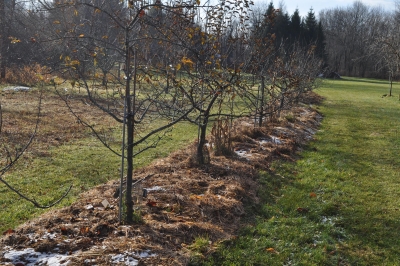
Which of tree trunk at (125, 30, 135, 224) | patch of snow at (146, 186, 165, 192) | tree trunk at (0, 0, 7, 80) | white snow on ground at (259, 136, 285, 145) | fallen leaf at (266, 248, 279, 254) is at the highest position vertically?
tree trunk at (0, 0, 7, 80)

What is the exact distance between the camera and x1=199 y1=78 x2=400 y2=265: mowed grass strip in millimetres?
3939

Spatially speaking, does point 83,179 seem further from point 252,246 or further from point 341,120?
point 341,120

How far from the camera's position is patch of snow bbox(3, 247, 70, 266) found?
3.31 metres

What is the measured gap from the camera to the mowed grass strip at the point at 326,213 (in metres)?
3.94

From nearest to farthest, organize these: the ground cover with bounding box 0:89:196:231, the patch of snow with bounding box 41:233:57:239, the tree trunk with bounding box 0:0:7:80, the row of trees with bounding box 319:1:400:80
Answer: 1. the patch of snow with bounding box 41:233:57:239
2. the ground cover with bounding box 0:89:196:231
3. the tree trunk with bounding box 0:0:7:80
4. the row of trees with bounding box 319:1:400:80

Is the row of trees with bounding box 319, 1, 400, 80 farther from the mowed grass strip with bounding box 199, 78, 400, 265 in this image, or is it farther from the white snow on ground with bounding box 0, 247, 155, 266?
the white snow on ground with bounding box 0, 247, 155, 266

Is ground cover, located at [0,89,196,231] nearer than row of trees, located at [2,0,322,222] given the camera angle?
No

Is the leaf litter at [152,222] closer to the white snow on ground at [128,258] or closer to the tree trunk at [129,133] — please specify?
the white snow on ground at [128,258]

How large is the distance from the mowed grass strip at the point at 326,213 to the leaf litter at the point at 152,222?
30 cm

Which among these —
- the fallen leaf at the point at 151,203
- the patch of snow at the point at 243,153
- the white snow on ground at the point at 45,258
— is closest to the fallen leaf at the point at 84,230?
the white snow on ground at the point at 45,258

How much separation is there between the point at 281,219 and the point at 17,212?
3.42 meters

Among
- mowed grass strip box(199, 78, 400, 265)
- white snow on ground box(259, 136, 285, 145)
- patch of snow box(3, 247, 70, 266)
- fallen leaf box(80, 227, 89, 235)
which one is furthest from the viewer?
white snow on ground box(259, 136, 285, 145)

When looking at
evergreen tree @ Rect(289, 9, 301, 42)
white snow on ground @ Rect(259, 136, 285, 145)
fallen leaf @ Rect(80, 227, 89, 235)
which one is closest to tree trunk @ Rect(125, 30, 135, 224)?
fallen leaf @ Rect(80, 227, 89, 235)

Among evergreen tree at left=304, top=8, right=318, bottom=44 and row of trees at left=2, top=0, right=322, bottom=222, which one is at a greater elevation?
evergreen tree at left=304, top=8, right=318, bottom=44
